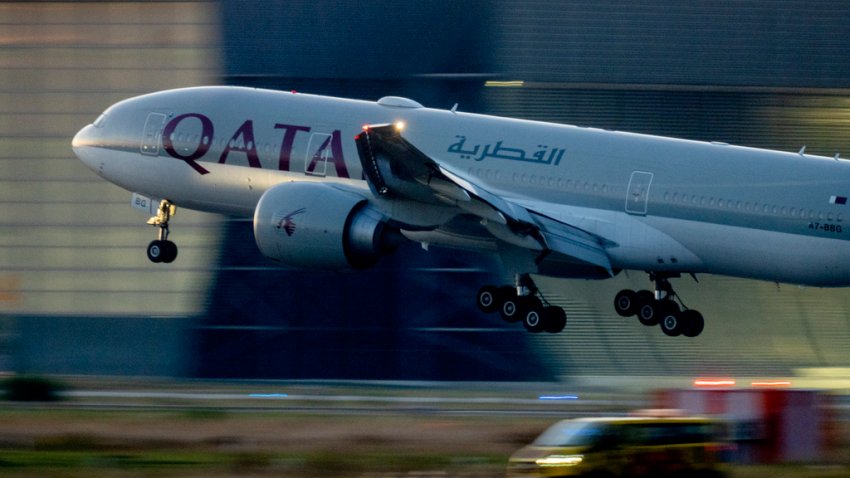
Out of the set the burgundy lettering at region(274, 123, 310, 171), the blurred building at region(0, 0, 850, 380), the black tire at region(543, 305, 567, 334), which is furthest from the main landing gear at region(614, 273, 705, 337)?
the blurred building at region(0, 0, 850, 380)

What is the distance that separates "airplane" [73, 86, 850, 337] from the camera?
116 feet

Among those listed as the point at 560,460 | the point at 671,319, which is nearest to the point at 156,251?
the point at 671,319

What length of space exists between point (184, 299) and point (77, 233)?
5.32m

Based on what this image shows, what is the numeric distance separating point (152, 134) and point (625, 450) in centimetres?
2142

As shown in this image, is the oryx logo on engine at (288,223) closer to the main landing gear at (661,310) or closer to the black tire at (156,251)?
the black tire at (156,251)

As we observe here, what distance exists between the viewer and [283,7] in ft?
174

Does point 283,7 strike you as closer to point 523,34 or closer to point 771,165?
point 523,34

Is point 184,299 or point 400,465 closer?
point 400,465

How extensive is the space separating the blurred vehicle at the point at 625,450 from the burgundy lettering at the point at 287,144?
16.4 meters

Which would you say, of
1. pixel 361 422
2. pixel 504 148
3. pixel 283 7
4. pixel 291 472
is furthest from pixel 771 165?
pixel 283 7

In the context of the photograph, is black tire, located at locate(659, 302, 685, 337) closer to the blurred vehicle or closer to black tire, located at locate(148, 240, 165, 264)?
the blurred vehicle

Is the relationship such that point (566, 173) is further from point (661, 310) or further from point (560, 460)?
point (560, 460)

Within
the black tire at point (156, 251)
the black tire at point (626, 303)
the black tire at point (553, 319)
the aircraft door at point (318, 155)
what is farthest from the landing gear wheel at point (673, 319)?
the black tire at point (156, 251)

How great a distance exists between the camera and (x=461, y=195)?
3484 cm
